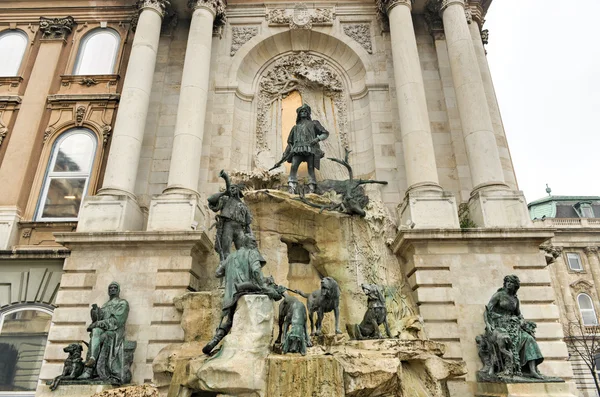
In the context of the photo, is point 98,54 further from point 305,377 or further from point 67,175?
point 305,377

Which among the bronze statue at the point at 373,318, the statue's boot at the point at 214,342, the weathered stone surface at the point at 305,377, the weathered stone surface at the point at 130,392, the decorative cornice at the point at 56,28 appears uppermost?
the decorative cornice at the point at 56,28

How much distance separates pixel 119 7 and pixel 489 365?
58.7ft

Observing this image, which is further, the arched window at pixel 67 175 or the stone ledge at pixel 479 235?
the arched window at pixel 67 175

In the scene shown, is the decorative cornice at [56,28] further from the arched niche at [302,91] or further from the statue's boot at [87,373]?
the statue's boot at [87,373]

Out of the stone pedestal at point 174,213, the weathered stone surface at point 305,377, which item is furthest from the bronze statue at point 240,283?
the stone pedestal at point 174,213

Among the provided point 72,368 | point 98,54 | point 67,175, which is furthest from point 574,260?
point 72,368

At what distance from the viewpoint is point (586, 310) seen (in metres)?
29.8

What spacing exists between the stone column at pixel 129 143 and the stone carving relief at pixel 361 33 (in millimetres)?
6887

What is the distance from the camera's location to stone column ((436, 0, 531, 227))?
1106cm

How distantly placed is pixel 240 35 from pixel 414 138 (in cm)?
821

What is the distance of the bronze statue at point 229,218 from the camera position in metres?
9.77

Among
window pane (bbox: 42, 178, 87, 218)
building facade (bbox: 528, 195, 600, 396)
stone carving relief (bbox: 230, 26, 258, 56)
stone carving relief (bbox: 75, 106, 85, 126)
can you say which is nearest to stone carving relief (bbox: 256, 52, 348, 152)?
stone carving relief (bbox: 230, 26, 258, 56)

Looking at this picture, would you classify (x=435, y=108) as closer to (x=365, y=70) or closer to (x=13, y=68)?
(x=365, y=70)

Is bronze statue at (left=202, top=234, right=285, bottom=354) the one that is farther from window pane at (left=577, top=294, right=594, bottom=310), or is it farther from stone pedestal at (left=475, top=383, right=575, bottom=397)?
window pane at (left=577, top=294, right=594, bottom=310)
